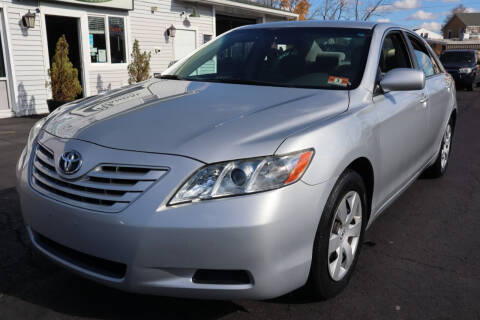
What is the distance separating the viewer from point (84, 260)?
229 cm

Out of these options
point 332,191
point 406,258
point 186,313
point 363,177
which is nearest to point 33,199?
point 186,313

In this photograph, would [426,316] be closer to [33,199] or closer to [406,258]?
[406,258]

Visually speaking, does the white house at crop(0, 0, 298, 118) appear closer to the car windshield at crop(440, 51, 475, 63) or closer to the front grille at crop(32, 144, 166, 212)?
the car windshield at crop(440, 51, 475, 63)

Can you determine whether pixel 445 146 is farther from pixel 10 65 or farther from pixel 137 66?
pixel 10 65

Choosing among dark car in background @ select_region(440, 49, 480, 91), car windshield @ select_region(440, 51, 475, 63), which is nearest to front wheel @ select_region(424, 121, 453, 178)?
dark car in background @ select_region(440, 49, 480, 91)

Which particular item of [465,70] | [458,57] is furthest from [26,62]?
[458,57]

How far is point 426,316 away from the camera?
2.47 meters

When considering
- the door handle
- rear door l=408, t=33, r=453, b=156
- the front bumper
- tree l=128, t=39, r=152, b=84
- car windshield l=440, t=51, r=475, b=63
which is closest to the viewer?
the front bumper

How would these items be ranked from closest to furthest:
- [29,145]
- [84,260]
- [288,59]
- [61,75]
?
[84,260], [29,145], [288,59], [61,75]

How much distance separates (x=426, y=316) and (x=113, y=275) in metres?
1.68

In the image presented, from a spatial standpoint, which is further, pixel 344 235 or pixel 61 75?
pixel 61 75

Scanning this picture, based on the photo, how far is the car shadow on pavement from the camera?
248 centimetres

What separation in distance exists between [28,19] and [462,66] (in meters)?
17.0

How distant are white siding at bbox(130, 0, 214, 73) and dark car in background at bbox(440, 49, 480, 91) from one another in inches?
440
